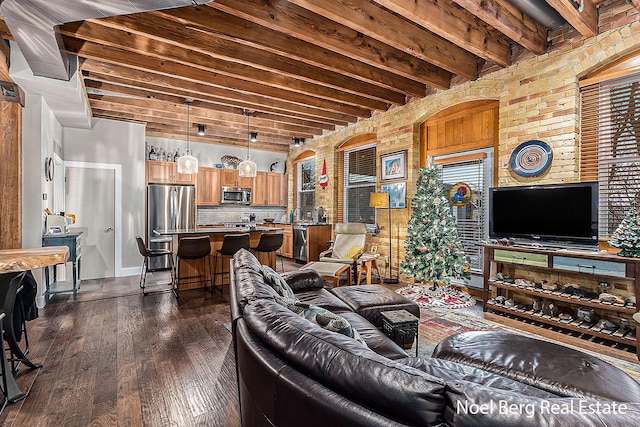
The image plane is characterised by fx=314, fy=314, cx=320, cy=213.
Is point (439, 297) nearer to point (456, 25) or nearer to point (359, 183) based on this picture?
point (359, 183)

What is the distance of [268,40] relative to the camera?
11.5 ft

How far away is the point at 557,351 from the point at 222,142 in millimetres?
7932

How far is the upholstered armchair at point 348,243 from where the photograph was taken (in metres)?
5.16

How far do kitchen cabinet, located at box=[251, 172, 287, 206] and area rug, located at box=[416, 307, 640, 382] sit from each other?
→ 561 centimetres

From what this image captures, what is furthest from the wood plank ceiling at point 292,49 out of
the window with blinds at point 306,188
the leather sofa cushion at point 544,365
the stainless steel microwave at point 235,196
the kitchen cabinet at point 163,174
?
the leather sofa cushion at point 544,365

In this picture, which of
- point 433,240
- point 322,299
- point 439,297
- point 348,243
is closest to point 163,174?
point 348,243

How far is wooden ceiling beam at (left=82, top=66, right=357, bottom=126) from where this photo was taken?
13.8ft

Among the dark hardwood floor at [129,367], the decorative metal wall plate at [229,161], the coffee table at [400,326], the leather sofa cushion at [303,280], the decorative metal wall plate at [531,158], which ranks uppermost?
the decorative metal wall plate at [229,161]

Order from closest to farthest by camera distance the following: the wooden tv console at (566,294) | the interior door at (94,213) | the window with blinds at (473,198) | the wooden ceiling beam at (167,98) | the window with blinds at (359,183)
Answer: the wooden tv console at (566,294)
the window with blinds at (473,198)
the wooden ceiling beam at (167,98)
the interior door at (94,213)
the window with blinds at (359,183)

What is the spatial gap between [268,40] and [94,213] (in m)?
4.63

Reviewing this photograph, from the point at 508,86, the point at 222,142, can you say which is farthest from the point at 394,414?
the point at 222,142

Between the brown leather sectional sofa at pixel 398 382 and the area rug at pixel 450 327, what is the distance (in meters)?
1.14

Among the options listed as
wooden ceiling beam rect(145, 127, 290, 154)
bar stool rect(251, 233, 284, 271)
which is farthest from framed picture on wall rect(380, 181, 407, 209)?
wooden ceiling beam rect(145, 127, 290, 154)

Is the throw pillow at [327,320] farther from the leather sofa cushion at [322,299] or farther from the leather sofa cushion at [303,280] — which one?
the leather sofa cushion at [303,280]
